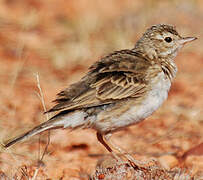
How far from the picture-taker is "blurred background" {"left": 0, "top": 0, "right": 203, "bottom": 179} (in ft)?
19.6

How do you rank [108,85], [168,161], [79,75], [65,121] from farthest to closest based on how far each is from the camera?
1. [79,75]
2. [168,161]
3. [108,85]
4. [65,121]

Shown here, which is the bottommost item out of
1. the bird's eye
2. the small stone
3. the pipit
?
the small stone

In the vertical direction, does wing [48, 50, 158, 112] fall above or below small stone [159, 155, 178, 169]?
above

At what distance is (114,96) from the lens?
5062mm

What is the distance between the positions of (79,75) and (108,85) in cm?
422

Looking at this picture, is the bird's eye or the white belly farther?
the bird's eye

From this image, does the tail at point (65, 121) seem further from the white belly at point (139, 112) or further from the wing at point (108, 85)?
the white belly at point (139, 112)

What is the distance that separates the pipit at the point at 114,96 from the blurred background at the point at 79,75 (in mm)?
433

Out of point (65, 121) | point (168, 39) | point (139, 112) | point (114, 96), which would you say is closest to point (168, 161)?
point (139, 112)

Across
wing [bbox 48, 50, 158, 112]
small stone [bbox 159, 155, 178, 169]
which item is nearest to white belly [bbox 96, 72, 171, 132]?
wing [bbox 48, 50, 158, 112]

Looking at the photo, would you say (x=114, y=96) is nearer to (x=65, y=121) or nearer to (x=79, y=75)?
(x=65, y=121)

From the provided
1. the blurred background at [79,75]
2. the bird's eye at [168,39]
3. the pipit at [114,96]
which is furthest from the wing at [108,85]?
the bird's eye at [168,39]

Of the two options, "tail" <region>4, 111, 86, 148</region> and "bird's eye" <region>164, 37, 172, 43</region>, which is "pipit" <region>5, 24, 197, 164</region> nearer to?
"tail" <region>4, 111, 86, 148</region>

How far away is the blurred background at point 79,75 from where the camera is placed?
5973 mm
